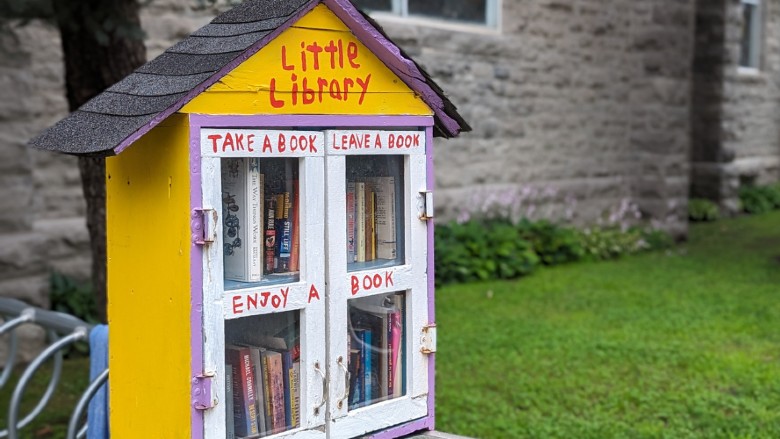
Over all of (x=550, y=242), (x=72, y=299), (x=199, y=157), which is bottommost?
(x=72, y=299)

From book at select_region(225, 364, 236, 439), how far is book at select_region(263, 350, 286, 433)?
105 mm

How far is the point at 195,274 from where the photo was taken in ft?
7.61

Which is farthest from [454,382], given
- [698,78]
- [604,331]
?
[698,78]

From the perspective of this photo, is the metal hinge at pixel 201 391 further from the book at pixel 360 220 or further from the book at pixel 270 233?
the book at pixel 360 220

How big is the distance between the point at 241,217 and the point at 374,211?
1.43 feet

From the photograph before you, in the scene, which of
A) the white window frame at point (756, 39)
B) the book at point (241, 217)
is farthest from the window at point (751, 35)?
the book at point (241, 217)

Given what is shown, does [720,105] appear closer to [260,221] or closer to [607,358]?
[607,358]

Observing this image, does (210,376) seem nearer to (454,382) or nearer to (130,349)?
(130,349)

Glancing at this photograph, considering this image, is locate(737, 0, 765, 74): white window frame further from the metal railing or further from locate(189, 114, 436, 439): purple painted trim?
locate(189, 114, 436, 439): purple painted trim

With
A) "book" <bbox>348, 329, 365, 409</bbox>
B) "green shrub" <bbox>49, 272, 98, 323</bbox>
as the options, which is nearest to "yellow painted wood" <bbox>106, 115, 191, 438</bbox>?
"book" <bbox>348, 329, 365, 409</bbox>

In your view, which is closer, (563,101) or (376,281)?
(376,281)

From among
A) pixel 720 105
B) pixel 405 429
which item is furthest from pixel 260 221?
pixel 720 105

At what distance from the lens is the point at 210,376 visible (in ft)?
7.74

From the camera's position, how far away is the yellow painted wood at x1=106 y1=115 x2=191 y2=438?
2350 millimetres
